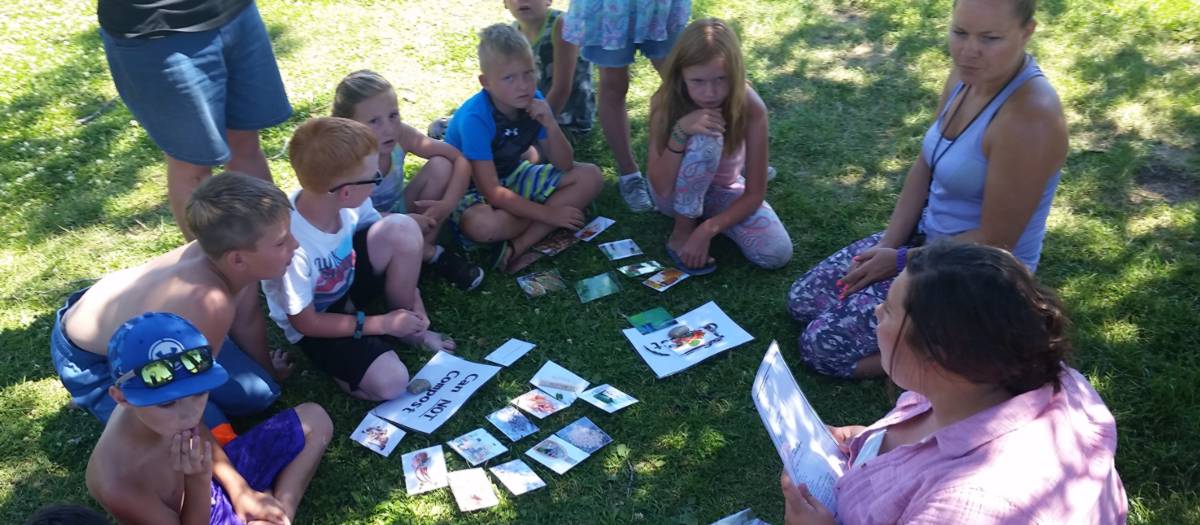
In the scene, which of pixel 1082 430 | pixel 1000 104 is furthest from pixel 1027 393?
pixel 1000 104

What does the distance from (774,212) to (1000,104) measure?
1493mm

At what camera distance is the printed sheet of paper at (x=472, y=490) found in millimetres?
3010

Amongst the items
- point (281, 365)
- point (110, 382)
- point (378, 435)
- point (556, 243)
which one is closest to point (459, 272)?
point (556, 243)

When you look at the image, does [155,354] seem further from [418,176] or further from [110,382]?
[418,176]

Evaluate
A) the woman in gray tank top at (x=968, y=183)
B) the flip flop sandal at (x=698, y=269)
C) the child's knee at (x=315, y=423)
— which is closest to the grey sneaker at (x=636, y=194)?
the flip flop sandal at (x=698, y=269)

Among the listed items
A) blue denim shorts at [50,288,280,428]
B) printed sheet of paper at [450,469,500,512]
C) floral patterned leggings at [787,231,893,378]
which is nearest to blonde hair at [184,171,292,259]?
blue denim shorts at [50,288,280,428]

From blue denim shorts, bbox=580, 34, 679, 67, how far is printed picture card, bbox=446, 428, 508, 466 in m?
2.25

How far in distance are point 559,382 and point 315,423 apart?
100 centimetres

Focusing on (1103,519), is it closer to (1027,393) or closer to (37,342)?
(1027,393)

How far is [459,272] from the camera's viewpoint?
4.15 m

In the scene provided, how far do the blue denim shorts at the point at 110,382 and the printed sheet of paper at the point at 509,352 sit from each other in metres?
0.92

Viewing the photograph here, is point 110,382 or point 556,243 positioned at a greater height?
point 110,382

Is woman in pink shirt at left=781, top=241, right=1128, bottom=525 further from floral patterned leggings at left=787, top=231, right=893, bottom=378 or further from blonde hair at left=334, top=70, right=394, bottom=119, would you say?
blonde hair at left=334, top=70, right=394, bottom=119

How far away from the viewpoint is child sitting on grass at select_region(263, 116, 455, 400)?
11.0 ft
